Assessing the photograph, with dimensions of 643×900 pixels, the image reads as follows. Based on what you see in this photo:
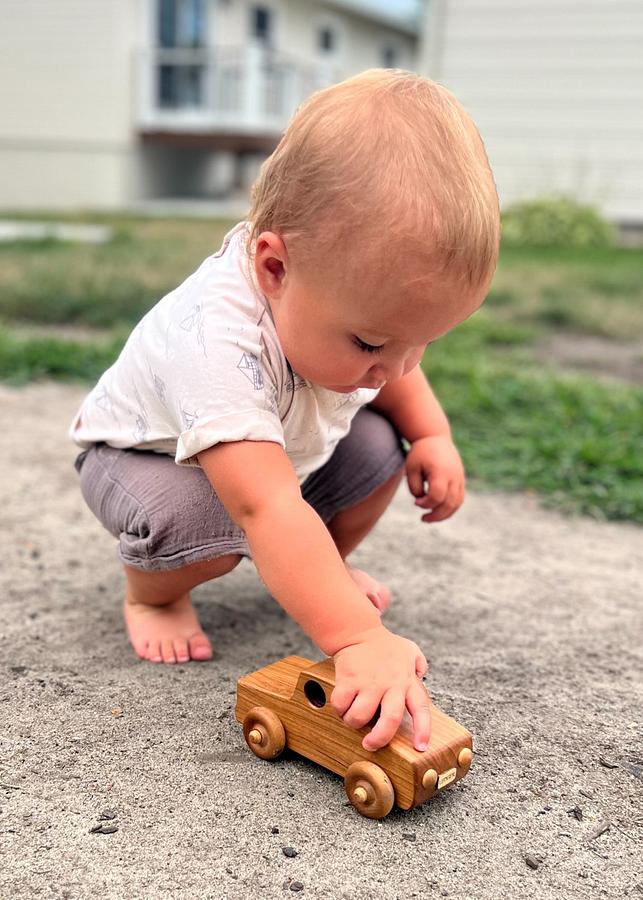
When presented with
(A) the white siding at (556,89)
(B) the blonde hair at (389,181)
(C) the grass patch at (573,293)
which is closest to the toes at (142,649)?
(B) the blonde hair at (389,181)

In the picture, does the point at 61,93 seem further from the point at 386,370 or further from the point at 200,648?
the point at 386,370

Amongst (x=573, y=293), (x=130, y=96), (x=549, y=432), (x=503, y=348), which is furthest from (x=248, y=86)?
(x=549, y=432)

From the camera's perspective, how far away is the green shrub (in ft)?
32.7

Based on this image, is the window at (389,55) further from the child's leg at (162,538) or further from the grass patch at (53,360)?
the child's leg at (162,538)

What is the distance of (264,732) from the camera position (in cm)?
145

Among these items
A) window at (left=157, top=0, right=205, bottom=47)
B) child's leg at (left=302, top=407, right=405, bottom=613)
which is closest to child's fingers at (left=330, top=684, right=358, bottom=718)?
child's leg at (left=302, top=407, right=405, bottom=613)

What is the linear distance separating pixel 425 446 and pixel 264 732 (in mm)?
761

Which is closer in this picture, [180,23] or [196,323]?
[196,323]

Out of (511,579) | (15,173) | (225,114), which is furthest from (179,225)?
(511,579)

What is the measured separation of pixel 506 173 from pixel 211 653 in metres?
10.8

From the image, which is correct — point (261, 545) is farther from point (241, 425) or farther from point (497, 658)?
point (497, 658)

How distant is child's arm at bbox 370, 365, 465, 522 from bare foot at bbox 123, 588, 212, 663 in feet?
1.65

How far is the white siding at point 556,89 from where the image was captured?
37.3ft

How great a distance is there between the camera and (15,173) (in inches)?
559
